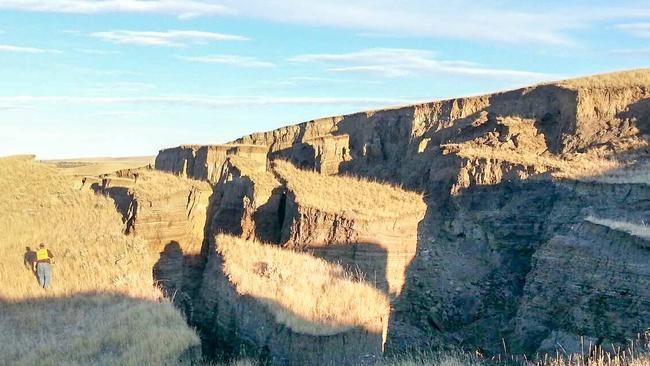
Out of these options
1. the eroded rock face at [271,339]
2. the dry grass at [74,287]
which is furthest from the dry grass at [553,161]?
the dry grass at [74,287]

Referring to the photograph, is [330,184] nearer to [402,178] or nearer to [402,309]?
[402,309]

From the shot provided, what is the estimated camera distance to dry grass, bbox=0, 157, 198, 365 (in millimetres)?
8836

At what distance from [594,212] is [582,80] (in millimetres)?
16226

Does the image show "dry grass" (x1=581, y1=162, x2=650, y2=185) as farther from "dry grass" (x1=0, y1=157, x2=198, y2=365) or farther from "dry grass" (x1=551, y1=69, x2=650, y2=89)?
"dry grass" (x1=0, y1=157, x2=198, y2=365)

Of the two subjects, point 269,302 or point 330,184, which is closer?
point 269,302

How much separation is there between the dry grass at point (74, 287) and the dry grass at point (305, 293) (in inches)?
74.4

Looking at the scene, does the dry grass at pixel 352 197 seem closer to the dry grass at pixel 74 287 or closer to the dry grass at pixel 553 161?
the dry grass at pixel 74 287

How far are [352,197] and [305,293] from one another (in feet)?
30.5

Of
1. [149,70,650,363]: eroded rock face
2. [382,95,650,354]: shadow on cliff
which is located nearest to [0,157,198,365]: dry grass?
[149,70,650,363]: eroded rock face

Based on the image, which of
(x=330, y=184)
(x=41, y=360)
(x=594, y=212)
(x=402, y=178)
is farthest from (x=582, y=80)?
(x=41, y=360)

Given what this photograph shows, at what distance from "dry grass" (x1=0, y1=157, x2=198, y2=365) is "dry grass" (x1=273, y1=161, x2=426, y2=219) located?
253 inches

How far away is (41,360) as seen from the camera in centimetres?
841

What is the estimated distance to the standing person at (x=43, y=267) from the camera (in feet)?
37.2

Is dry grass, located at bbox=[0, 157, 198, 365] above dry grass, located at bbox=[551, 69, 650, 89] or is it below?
below
